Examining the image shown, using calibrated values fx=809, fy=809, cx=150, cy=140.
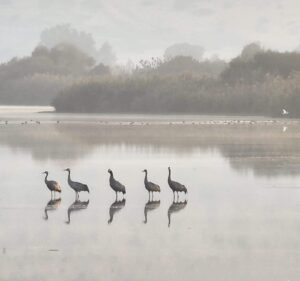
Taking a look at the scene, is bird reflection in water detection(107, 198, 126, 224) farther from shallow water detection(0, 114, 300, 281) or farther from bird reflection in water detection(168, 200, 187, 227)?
bird reflection in water detection(168, 200, 187, 227)

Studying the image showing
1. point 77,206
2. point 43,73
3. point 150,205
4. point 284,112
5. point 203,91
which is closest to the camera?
point 77,206

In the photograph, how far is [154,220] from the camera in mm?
13539

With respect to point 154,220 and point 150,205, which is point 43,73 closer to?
point 150,205

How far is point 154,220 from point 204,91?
65893 millimetres

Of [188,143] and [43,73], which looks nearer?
[188,143]

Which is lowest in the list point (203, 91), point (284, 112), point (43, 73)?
point (284, 112)

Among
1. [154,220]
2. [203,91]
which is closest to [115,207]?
[154,220]

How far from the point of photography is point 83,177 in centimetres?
2020

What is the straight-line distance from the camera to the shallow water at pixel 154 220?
Answer: 391 inches

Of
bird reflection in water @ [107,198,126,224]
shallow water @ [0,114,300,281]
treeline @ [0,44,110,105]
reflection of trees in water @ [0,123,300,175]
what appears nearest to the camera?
shallow water @ [0,114,300,281]

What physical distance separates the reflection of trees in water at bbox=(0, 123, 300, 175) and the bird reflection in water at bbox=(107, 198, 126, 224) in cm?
653

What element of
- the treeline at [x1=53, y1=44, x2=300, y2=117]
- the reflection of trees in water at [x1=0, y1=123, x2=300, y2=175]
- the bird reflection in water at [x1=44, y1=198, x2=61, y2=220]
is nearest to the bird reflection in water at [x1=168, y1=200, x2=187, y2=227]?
the bird reflection in water at [x1=44, y1=198, x2=61, y2=220]

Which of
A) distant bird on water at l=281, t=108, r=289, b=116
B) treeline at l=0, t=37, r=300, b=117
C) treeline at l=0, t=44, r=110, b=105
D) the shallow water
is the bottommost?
the shallow water

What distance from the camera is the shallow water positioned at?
9922 millimetres
